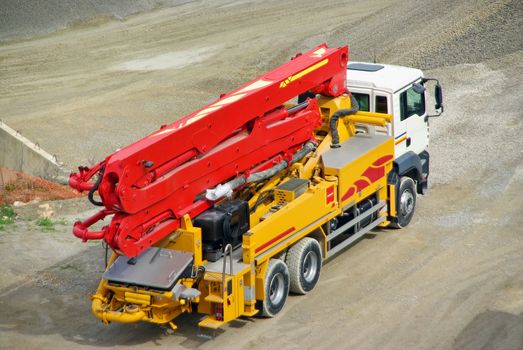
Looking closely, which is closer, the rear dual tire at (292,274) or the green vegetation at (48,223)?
the rear dual tire at (292,274)

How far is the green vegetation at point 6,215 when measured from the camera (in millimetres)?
19562

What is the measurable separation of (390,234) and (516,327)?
4.40 m

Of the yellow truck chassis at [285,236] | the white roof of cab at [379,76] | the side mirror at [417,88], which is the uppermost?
the white roof of cab at [379,76]

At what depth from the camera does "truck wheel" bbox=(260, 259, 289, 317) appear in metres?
14.6

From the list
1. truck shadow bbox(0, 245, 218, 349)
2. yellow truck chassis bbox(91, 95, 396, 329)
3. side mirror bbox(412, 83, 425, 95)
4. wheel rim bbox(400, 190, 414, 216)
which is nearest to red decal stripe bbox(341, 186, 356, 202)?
yellow truck chassis bbox(91, 95, 396, 329)


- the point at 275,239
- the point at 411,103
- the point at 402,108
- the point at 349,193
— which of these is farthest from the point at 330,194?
the point at 411,103

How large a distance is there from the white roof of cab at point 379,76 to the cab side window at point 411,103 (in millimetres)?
215

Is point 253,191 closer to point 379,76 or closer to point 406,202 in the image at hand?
point 379,76

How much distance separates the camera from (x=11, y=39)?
1505 inches

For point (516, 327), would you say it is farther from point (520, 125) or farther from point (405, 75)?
point (520, 125)

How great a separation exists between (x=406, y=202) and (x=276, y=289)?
4.60m

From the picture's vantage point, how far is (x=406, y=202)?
18.6 metres

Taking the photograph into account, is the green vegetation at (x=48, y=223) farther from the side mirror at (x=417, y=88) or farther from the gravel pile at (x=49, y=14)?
the gravel pile at (x=49, y=14)

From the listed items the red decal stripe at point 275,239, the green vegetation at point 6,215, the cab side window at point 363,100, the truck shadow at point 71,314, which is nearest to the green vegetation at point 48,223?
the green vegetation at point 6,215
